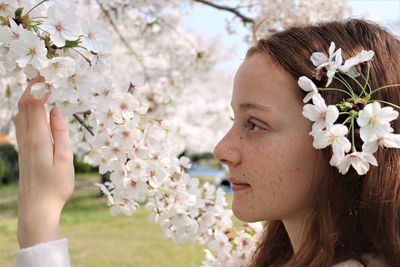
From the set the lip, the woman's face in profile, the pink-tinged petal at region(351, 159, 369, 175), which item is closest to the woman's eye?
the woman's face in profile

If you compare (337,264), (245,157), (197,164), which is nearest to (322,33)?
(245,157)

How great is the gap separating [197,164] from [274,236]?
57.6 feet

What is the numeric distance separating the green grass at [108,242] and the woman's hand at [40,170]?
12.2 ft

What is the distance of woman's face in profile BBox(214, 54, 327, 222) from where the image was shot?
116cm

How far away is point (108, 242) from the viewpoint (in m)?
6.82

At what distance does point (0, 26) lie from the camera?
3.75ft

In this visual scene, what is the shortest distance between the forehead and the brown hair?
0.02m

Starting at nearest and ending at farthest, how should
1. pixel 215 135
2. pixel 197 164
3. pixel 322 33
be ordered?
pixel 322 33
pixel 215 135
pixel 197 164

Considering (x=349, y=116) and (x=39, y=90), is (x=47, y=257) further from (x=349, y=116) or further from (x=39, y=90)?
(x=349, y=116)

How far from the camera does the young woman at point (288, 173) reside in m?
1.14

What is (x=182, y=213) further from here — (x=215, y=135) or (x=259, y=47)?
(x=215, y=135)

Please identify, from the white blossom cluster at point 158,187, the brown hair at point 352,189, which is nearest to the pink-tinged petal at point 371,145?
the brown hair at point 352,189

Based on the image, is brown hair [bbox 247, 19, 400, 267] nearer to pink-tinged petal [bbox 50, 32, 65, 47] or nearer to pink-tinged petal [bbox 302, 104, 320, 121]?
pink-tinged petal [bbox 302, 104, 320, 121]

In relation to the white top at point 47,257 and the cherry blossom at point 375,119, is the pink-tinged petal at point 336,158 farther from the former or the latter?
the white top at point 47,257
